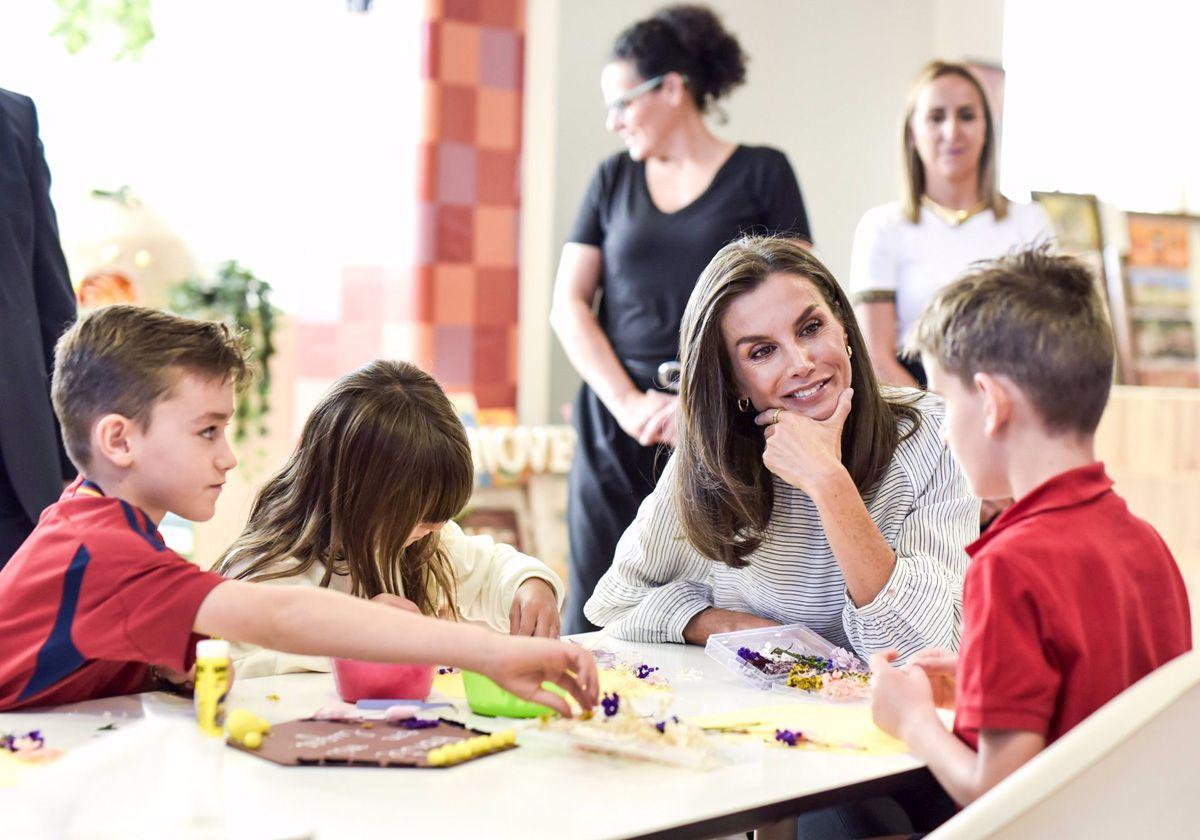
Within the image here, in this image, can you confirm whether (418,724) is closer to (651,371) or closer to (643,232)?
(651,371)

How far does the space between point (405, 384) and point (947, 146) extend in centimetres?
150

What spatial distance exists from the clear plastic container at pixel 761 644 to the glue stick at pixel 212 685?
63 cm

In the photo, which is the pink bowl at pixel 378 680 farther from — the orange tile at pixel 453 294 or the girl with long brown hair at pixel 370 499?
the orange tile at pixel 453 294

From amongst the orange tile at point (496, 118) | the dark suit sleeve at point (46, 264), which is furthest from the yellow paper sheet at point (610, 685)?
the orange tile at point (496, 118)

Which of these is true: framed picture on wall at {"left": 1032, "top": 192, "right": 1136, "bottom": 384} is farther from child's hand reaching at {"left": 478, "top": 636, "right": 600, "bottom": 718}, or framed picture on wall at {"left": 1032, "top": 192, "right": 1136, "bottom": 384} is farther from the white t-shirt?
child's hand reaching at {"left": 478, "top": 636, "right": 600, "bottom": 718}

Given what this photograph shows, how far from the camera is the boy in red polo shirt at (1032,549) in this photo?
1.07 meters

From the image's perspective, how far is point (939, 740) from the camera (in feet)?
3.79

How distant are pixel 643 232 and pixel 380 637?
163 cm

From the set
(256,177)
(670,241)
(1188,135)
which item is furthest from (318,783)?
(1188,135)

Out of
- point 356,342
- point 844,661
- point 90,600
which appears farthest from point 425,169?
point 90,600

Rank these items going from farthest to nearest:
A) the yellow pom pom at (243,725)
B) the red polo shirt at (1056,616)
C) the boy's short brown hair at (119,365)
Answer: the boy's short brown hair at (119,365)
the yellow pom pom at (243,725)
the red polo shirt at (1056,616)

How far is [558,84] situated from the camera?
436 cm

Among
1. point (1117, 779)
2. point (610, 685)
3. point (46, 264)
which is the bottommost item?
point (610, 685)

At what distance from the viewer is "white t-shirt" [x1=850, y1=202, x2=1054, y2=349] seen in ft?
8.85
